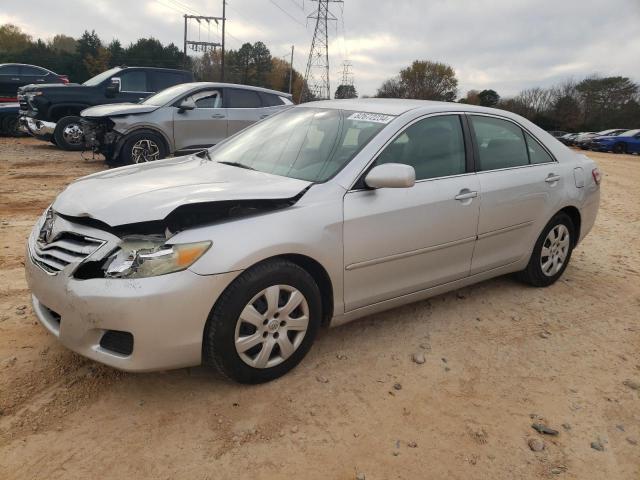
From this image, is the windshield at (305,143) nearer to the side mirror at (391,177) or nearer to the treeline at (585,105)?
the side mirror at (391,177)

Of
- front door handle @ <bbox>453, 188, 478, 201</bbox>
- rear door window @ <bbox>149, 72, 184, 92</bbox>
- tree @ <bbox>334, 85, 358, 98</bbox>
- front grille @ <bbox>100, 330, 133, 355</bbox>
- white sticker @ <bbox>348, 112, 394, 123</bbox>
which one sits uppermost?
tree @ <bbox>334, 85, 358, 98</bbox>

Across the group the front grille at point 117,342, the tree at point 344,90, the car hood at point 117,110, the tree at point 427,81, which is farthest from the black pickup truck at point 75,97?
the tree at point 427,81

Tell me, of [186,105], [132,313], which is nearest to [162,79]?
[186,105]

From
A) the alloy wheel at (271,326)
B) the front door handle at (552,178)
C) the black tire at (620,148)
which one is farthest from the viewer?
the black tire at (620,148)

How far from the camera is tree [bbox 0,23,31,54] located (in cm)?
5950

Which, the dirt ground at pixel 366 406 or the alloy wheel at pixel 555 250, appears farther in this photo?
the alloy wheel at pixel 555 250

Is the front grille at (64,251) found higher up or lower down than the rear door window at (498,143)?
lower down

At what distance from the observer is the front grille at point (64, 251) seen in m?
2.54

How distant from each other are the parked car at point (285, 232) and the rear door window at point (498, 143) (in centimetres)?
1

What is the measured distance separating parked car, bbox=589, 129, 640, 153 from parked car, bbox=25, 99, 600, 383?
27.5m

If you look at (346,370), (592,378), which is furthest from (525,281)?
(346,370)

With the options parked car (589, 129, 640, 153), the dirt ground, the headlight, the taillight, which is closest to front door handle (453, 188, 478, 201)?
the dirt ground

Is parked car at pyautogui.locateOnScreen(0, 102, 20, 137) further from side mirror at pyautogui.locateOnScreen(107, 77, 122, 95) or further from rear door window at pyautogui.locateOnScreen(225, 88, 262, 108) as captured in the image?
rear door window at pyautogui.locateOnScreen(225, 88, 262, 108)

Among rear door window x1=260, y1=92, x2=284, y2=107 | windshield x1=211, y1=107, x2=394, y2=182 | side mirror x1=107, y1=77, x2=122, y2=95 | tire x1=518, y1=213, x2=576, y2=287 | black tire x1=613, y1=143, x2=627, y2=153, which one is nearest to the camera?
windshield x1=211, y1=107, x2=394, y2=182
